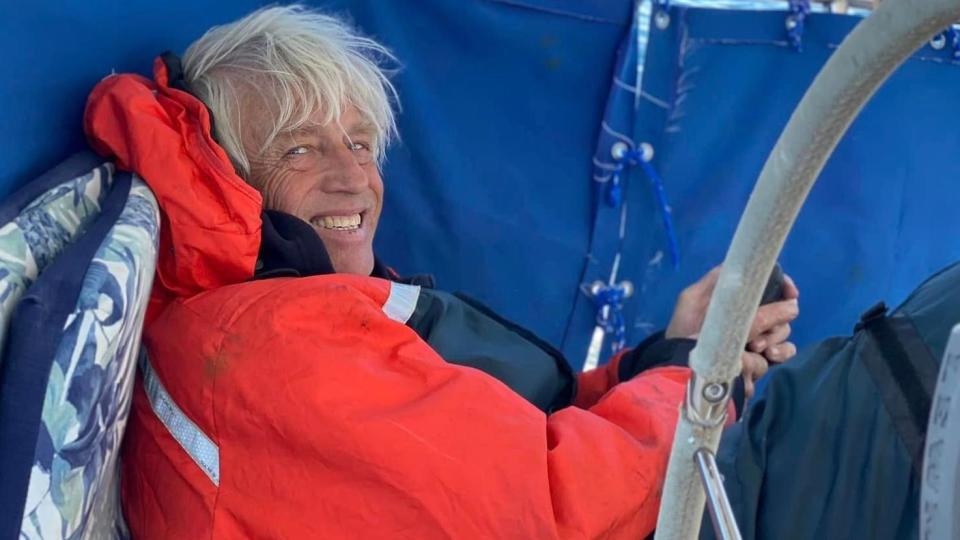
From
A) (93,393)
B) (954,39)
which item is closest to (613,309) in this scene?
(954,39)

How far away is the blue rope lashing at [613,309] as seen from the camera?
2027 mm

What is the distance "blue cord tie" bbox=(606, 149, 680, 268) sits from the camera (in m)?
1.98

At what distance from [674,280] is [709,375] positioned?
52.8 inches

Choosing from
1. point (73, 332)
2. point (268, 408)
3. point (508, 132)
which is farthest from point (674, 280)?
point (73, 332)

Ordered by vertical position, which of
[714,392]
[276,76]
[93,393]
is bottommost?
[93,393]

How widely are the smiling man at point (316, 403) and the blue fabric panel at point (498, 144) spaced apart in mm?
503

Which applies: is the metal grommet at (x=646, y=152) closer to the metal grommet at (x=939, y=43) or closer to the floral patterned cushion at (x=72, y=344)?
the metal grommet at (x=939, y=43)

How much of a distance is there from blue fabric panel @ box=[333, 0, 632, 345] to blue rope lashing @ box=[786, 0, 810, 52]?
10.8 inches

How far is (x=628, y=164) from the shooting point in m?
2.00

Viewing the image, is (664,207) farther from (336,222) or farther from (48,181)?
(48,181)

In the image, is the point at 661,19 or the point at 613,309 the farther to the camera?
the point at 613,309

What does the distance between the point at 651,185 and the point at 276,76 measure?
2.37 ft

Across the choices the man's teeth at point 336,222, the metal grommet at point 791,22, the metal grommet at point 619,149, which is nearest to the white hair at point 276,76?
the man's teeth at point 336,222

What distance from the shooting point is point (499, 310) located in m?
2.07
